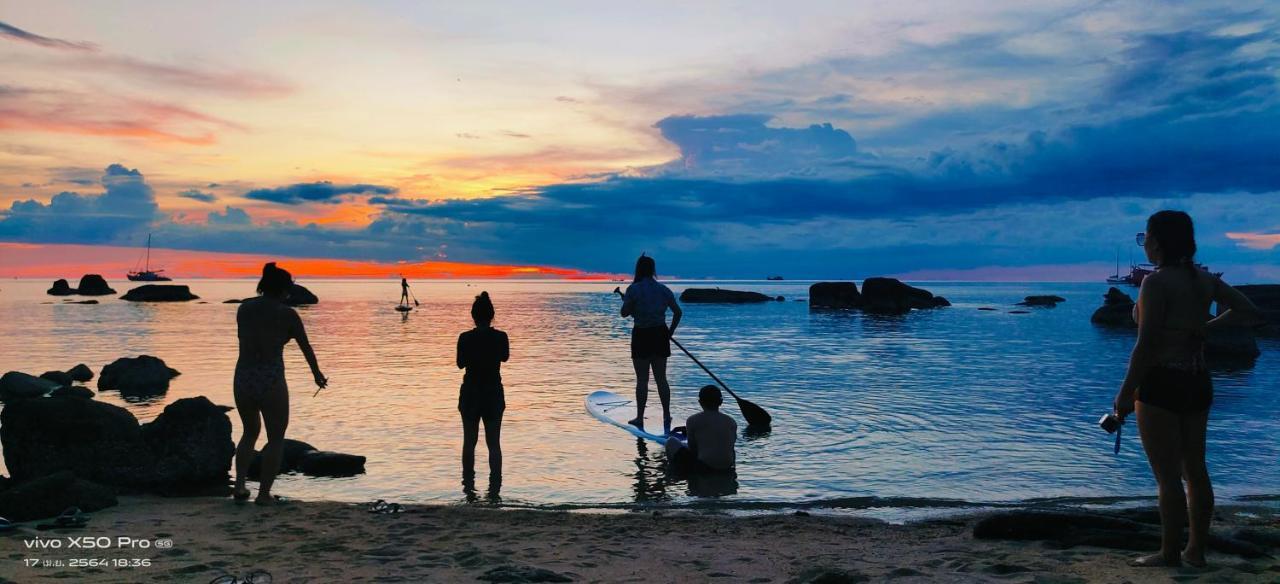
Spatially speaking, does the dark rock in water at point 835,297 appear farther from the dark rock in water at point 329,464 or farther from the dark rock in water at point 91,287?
the dark rock in water at point 91,287

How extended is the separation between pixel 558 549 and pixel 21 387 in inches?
740

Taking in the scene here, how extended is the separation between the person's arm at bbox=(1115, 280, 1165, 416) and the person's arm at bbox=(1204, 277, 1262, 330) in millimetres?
308

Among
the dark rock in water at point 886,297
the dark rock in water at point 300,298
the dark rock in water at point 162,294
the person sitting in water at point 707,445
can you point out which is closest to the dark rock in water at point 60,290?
the dark rock in water at point 162,294

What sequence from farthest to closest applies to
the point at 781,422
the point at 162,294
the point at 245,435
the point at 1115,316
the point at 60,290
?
1. the point at 60,290
2. the point at 162,294
3. the point at 1115,316
4. the point at 781,422
5. the point at 245,435

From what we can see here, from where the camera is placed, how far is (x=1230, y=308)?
5.61m

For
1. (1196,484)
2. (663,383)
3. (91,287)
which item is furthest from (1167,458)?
(91,287)

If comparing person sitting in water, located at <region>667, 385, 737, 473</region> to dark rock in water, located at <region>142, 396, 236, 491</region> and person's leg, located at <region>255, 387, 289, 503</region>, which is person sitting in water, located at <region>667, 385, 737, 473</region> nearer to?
person's leg, located at <region>255, 387, 289, 503</region>

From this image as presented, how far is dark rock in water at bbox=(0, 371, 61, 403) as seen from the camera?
19172 millimetres

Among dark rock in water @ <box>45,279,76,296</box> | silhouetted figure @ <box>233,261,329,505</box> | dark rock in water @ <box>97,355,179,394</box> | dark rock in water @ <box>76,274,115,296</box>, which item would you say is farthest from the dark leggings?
dark rock in water @ <box>45,279,76,296</box>

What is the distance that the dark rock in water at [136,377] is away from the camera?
69.8 feet

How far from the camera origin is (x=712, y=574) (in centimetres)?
642

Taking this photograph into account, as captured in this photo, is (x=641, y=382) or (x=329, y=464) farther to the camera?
(x=641, y=382)

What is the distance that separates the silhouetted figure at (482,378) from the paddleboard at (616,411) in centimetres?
386

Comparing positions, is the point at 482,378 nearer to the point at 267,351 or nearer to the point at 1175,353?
the point at 267,351
